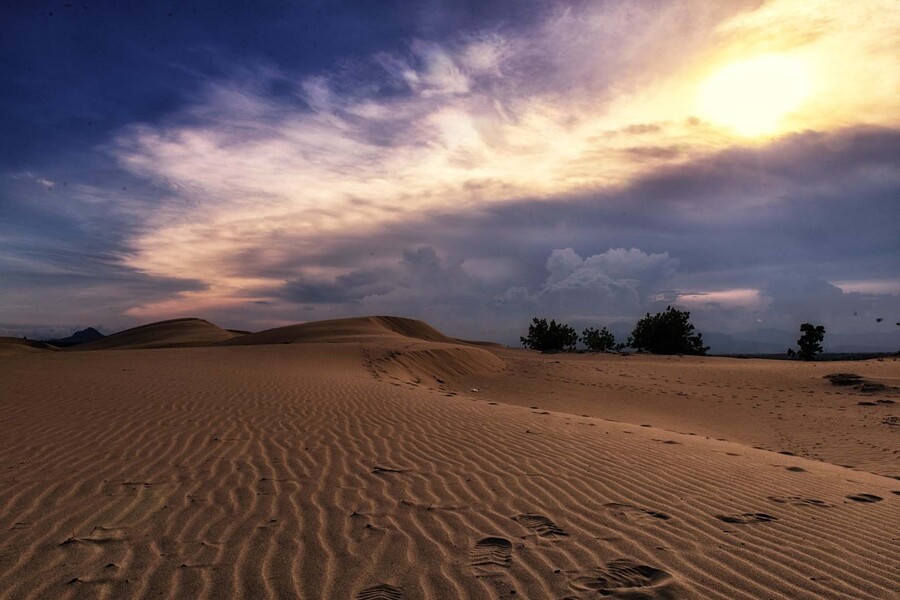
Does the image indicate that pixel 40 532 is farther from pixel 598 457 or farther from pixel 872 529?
pixel 872 529

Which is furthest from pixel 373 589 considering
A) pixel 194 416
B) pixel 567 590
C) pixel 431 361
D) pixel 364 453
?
pixel 431 361

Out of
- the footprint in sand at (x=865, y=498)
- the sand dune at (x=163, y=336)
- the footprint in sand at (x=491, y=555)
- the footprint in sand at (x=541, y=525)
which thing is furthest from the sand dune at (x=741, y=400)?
the sand dune at (x=163, y=336)

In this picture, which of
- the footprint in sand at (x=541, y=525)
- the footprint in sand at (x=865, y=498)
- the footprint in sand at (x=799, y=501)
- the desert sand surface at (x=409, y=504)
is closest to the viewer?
the desert sand surface at (x=409, y=504)

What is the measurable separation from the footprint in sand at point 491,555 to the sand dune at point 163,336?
4992 centimetres

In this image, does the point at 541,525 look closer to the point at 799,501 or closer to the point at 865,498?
the point at 799,501

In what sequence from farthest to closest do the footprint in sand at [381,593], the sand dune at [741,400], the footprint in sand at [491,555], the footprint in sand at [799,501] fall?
the sand dune at [741,400] → the footprint in sand at [799,501] → the footprint in sand at [491,555] → the footprint in sand at [381,593]

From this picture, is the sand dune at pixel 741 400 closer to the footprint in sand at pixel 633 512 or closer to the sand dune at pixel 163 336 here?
the footprint in sand at pixel 633 512

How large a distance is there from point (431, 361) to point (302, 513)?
17.9 metres

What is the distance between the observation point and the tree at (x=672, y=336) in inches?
1695

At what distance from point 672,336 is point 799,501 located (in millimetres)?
39625

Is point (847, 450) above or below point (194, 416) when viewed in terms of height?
below

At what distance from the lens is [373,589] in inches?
146

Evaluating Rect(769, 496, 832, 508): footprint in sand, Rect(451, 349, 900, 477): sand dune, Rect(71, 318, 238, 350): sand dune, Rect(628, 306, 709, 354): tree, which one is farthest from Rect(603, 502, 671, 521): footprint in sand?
Rect(71, 318, 238, 350): sand dune

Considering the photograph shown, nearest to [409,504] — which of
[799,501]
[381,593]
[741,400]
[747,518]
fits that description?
[381,593]
